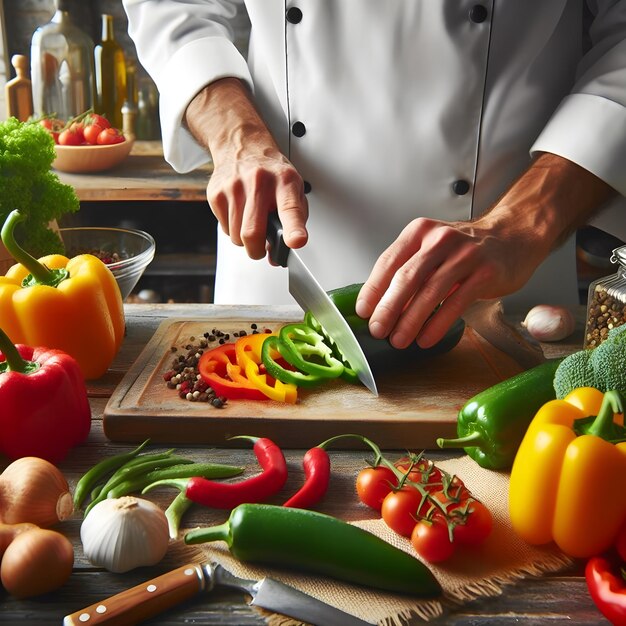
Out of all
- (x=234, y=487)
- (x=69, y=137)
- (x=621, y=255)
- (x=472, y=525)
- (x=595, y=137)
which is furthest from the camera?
(x=69, y=137)

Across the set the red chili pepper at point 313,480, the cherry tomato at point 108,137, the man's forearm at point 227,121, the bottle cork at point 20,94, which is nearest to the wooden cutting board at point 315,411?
the red chili pepper at point 313,480

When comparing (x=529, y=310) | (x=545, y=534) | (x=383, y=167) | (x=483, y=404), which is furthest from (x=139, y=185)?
(x=545, y=534)

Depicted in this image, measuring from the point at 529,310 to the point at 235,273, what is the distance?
2.30ft

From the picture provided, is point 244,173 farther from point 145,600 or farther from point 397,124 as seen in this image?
point 145,600

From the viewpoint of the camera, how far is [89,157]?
292cm

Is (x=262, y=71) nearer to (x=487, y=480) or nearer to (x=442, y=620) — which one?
(x=487, y=480)

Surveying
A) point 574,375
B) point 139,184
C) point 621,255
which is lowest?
point 139,184

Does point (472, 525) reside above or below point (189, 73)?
below

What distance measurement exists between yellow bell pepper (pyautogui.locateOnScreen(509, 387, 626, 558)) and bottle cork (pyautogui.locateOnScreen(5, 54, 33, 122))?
2768 millimetres

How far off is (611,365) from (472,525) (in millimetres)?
287

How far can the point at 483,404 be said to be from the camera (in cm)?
115

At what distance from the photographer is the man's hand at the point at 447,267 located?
51.9 inches

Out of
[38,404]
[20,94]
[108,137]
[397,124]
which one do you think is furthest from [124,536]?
[20,94]

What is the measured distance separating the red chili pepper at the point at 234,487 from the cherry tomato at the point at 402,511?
171 millimetres
